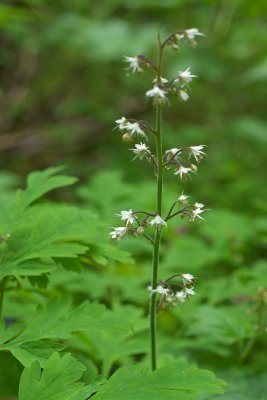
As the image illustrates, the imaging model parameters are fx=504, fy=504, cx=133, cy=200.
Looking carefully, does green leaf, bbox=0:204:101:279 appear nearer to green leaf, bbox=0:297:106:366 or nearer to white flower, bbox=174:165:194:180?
green leaf, bbox=0:297:106:366

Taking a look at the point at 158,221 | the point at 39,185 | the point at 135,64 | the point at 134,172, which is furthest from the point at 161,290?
the point at 134,172

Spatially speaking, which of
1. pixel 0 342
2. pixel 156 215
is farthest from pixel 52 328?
pixel 156 215

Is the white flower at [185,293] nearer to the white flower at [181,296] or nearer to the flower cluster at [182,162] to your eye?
the white flower at [181,296]

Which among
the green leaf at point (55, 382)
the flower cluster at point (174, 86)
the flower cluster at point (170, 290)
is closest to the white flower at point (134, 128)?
the flower cluster at point (174, 86)

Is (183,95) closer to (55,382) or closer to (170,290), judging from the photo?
(170,290)

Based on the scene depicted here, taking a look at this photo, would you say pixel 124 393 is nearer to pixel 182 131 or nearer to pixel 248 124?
pixel 248 124

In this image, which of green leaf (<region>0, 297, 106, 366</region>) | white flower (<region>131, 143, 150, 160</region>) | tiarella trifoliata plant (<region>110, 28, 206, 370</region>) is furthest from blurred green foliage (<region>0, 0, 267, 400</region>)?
white flower (<region>131, 143, 150, 160</region>)
